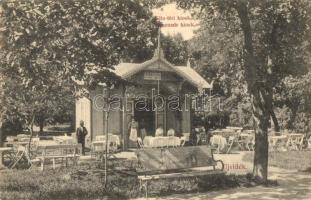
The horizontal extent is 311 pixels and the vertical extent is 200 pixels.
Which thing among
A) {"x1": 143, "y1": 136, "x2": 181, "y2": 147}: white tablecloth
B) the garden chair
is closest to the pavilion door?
the garden chair

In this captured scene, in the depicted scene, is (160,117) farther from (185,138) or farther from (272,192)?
(272,192)

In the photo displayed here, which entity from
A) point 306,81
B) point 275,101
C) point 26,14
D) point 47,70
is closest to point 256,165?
point 47,70

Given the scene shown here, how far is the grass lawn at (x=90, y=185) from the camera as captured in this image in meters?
11.1

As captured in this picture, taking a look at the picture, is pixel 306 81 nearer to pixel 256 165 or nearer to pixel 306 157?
pixel 306 157

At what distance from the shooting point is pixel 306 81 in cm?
2447

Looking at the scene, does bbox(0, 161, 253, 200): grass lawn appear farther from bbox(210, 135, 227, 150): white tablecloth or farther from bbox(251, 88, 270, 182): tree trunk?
bbox(210, 135, 227, 150): white tablecloth

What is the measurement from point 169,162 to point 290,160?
8078mm

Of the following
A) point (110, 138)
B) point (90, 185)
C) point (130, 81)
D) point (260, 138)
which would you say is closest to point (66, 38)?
point (130, 81)

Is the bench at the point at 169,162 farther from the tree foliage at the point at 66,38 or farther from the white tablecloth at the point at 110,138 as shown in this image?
the white tablecloth at the point at 110,138

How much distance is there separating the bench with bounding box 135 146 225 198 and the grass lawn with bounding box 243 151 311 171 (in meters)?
4.88

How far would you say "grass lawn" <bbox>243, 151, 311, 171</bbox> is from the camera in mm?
17203

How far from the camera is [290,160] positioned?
1903 cm

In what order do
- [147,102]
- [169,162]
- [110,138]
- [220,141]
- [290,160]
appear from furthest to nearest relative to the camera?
[147,102] < [220,141] < [110,138] < [290,160] < [169,162]

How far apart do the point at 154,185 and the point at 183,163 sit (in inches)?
39.6
